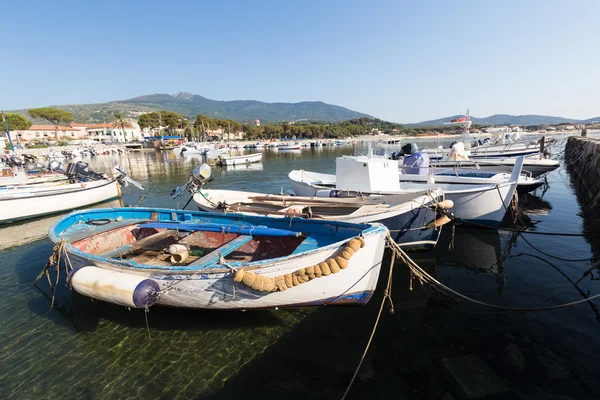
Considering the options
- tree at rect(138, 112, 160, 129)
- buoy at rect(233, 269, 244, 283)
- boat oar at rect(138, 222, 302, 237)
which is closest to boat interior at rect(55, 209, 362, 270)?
boat oar at rect(138, 222, 302, 237)

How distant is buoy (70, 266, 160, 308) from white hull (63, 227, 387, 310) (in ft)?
0.87

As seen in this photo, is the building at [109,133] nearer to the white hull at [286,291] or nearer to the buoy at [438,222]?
the white hull at [286,291]

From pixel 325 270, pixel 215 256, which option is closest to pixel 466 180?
pixel 325 270

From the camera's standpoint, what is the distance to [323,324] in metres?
6.20

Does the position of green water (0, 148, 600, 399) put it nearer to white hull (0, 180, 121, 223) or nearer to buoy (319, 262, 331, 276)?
buoy (319, 262, 331, 276)

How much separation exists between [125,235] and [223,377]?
5903mm

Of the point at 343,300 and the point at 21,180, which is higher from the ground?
the point at 21,180

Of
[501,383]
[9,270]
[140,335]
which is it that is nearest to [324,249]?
[501,383]

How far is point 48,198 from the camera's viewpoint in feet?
52.2

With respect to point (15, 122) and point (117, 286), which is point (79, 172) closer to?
point (117, 286)

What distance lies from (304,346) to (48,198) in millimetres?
17648

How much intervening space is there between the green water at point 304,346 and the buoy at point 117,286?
118 cm

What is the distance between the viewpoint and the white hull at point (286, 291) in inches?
211

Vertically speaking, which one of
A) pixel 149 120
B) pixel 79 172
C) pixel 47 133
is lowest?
pixel 79 172
